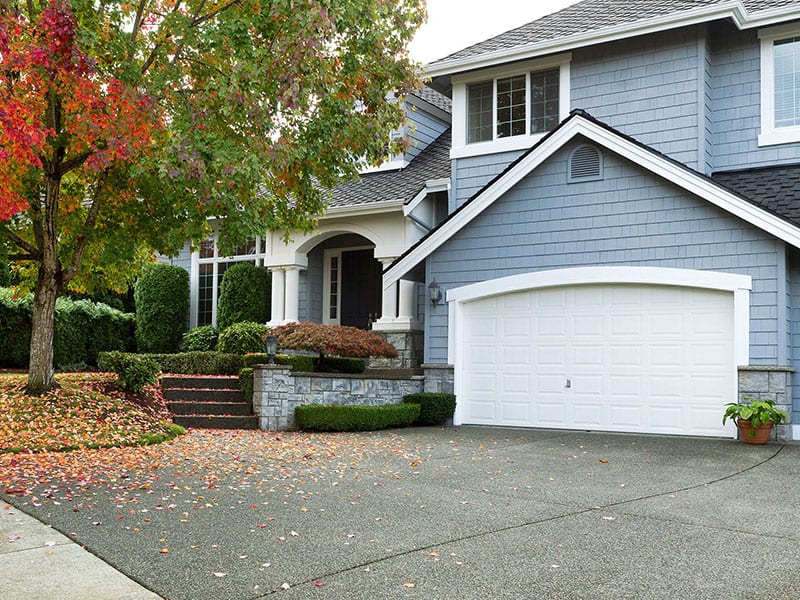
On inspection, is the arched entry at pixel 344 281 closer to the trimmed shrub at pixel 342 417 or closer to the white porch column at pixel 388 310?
the white porch column at pixel 388 310

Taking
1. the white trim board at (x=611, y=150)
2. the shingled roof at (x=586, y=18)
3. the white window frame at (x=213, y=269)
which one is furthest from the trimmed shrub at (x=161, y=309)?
the shingled roof at (x=586, y=18)

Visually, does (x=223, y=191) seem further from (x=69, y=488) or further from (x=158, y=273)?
(x=158, y=273)

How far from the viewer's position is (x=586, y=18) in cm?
1450

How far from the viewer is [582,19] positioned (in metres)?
14.5

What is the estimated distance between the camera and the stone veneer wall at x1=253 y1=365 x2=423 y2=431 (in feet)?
38.8

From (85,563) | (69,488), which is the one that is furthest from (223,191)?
(85,563)

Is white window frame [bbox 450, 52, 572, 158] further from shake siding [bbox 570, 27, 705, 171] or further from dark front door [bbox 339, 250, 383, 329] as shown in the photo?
dark front door [bbox 339, 250, 383, 329]

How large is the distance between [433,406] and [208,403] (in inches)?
140

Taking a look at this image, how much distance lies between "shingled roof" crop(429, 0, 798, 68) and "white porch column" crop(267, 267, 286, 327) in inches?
217

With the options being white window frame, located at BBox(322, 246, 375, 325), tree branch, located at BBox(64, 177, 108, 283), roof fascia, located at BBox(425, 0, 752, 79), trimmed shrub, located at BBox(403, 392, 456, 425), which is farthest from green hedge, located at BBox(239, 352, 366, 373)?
roof fascia, located at BBox(425, 0, 752, 79)

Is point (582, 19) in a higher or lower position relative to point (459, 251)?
higher

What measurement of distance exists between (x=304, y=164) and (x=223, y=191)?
2.07 meters

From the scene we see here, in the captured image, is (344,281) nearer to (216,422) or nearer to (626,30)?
(216,422)

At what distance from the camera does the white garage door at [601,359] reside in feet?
37.2
